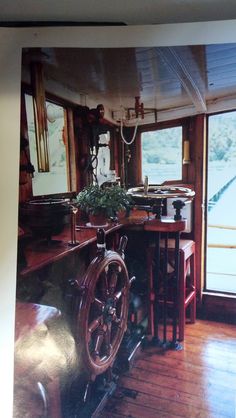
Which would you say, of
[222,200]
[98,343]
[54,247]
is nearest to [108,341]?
[98,343]

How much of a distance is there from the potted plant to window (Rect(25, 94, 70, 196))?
0.04 meters

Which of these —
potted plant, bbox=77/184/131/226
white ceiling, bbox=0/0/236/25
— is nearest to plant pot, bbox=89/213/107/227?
potted plant, bbox=77/184/131/226

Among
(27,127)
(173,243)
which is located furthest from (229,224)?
(27,127)

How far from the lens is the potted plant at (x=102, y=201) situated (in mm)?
600

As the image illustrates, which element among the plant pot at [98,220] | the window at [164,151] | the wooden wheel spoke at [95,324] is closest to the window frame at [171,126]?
the window at [164,151]

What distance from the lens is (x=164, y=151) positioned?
612 mm

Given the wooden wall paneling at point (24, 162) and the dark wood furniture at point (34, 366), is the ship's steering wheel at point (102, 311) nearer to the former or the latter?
the dark wood furniture at point (34, 366)

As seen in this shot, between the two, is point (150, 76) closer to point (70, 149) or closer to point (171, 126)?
point (171, 126)

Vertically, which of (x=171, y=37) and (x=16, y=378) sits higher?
(x=171, y=37)

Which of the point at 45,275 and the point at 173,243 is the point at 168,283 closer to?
the point at 173,243

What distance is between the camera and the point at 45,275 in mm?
577

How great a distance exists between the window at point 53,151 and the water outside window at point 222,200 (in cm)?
31

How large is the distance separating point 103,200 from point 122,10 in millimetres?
353

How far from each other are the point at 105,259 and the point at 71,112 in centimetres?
32
